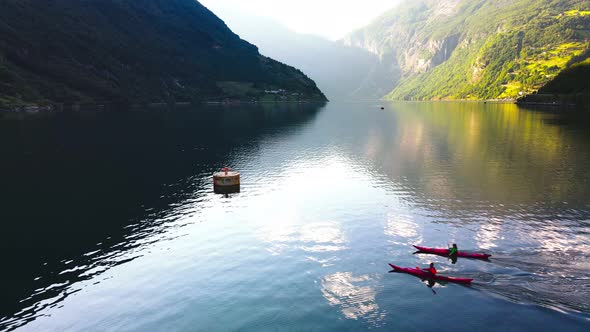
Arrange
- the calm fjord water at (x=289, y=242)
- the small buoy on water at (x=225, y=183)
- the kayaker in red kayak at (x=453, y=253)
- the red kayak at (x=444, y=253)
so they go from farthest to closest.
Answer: the small buoy on water at (x=225, y=183) < the kayaker in red kayak at (x=453, y=253) < the red kayak at (x=444, y=253) < the calm fjord water at (x=289, y=242)

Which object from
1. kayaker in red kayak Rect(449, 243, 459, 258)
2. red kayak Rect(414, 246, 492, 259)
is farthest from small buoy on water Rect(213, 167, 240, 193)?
kayaker in red kayak Rect(449, 243, 459, 258)

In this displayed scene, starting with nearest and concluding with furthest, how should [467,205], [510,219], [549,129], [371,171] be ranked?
[510,219] < [467,205] < [371,171] < [549,129]

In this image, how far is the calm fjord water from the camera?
33.9 m

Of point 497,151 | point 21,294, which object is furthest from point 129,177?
point 497,151

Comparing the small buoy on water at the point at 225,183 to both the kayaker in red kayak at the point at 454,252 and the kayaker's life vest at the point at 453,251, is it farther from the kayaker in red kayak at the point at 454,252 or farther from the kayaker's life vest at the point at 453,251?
the kayaker in red kayak at the point at 454,252

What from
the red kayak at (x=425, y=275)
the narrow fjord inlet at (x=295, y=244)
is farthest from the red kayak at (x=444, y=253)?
the red kayak at (x=425, y=275)

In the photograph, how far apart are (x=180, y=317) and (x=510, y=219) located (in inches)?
1995

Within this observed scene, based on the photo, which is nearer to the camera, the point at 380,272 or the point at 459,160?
the point at 380,272

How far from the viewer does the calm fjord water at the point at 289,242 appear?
33938 millimetres

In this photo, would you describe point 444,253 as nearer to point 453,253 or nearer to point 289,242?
point 453,253

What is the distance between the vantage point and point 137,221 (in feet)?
189

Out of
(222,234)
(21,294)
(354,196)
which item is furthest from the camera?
(354,196)

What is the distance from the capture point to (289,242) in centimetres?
5062

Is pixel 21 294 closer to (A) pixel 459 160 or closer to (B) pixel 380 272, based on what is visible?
(B) pixel 380 272
